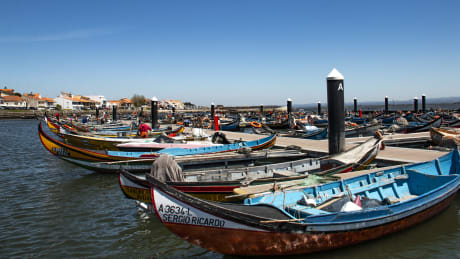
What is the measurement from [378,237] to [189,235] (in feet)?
14.2

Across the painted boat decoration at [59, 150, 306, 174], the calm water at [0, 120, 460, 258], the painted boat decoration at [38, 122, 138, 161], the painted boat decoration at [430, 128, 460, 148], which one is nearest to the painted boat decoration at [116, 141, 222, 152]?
the painted boat decoration at [38, 122, 138, 161]

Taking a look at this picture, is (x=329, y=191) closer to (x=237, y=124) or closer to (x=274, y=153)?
(x=274, y=153)

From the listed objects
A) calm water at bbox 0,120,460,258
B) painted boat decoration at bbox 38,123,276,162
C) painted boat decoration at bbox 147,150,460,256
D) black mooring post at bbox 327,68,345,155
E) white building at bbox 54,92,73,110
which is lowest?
calm water at bbox 0,120,460,258

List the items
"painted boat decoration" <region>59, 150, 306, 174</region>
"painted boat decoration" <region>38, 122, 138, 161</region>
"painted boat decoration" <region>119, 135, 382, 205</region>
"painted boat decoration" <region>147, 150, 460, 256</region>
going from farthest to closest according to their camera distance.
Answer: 1. "painted boat decoration" <region>38, 122, 138, 161</region>
2. "painted boat decoration" <region>59, 150, 306, 174</region>
3. "painted boat decoration" <region>119, 135, 382, 205</region>
4. "painted boat decoration" <region>147, 150, 460, 256</region>

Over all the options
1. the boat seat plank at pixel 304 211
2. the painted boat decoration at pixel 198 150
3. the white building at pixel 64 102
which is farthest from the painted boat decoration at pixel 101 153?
the white building at pixel 64 102

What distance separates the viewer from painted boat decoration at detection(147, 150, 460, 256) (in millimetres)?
5801

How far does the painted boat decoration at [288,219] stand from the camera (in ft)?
19.0

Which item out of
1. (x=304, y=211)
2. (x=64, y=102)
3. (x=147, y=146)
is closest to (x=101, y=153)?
(x=147, y=146)

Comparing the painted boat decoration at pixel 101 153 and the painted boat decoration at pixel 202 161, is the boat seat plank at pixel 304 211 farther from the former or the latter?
the painted boat decoration at pixel 101 153

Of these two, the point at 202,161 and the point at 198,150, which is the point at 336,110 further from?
the point at 198,150

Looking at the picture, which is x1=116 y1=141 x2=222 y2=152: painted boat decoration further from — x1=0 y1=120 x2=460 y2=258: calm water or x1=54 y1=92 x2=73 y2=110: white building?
x1=54 y1=92 x2=73 y2=110: white building

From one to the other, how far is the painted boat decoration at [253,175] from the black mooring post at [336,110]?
2.50 feet

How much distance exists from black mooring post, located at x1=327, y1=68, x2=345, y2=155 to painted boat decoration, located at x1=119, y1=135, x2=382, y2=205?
761mm

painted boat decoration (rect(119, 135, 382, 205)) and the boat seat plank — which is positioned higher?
painted boat decoration (rect(119, 135, 382, 205))
